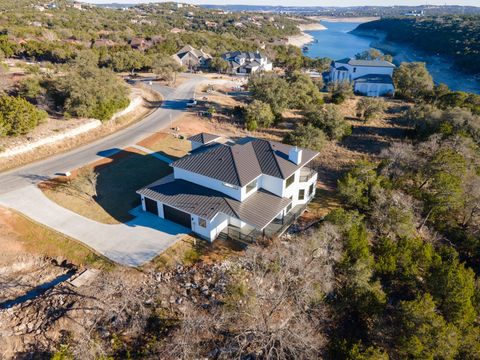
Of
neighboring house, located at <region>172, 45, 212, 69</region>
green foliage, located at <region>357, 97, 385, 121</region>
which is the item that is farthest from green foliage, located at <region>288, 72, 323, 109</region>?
neighboring house, located at <region>172, 45, 212, 69</region>

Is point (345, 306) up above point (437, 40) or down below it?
below

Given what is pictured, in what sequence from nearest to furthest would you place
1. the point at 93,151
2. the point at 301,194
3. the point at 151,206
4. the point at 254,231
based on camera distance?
the point at 254,231 → the point at 151,206 → the point at 301,194 → the point at 93,151

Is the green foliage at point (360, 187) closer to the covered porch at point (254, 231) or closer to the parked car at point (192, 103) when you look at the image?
the covered porch at point (254, 231)

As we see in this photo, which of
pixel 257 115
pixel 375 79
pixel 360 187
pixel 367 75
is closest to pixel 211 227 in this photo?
pixel 360 187

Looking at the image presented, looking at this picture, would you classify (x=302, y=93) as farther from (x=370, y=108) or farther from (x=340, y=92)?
(x=340, y=92)

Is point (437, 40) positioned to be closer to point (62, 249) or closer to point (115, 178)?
point (115, 178)

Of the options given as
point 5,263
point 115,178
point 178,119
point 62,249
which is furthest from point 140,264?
point 178,119

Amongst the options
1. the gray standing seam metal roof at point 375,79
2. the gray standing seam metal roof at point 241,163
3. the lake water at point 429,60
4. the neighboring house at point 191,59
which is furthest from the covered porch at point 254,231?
the lake water at point 429,60
